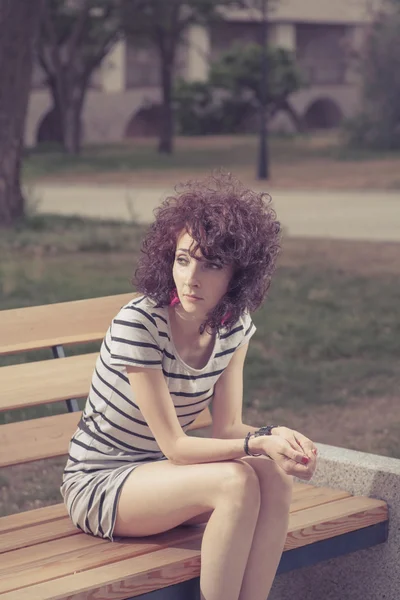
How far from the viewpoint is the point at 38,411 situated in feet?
23.4

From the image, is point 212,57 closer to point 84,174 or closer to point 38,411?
point 84,174

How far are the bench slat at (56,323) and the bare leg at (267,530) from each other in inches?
40.3

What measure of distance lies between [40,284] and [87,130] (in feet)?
133

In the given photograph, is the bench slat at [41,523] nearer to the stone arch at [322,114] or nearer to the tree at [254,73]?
the tree at [254,73]

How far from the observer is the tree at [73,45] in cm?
3647

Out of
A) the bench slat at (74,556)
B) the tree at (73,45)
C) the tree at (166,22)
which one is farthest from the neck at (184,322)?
the tree at (73,45)

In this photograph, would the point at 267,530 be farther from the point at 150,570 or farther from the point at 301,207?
the point at 301,207

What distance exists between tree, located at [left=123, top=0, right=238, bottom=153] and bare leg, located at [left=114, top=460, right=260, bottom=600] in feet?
106

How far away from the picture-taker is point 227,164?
34688 mm

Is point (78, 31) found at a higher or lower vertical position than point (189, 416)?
lower

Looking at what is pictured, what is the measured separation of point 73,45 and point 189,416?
113ft

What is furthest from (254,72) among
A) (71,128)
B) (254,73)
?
(71,128)

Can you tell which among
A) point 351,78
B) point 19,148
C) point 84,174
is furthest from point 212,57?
point 19,148

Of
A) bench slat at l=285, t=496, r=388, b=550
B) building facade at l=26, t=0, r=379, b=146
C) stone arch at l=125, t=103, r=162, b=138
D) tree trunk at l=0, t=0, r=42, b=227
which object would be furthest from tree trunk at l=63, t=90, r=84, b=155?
bench slat at l=285, t=496, r=388, b=550
